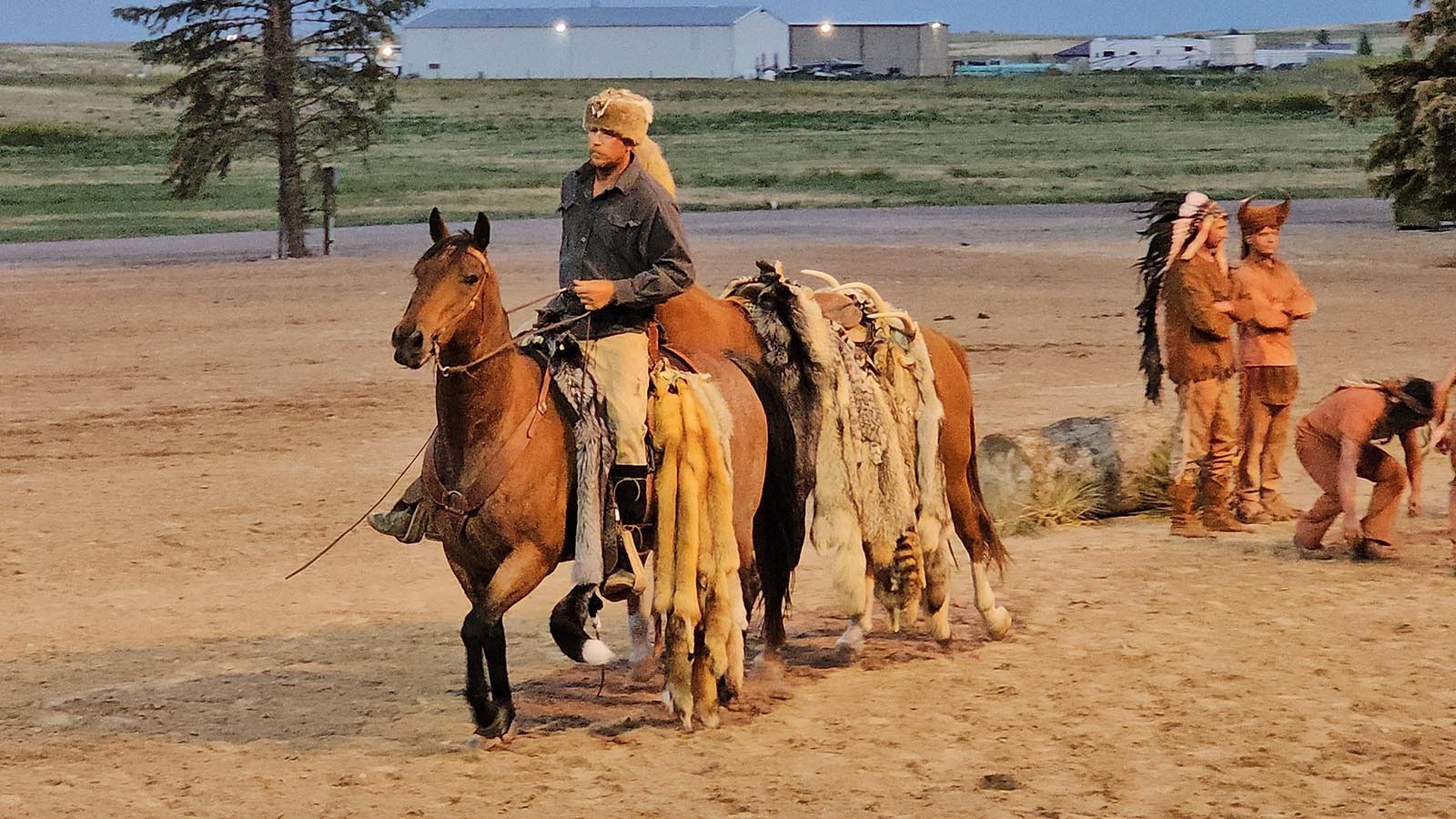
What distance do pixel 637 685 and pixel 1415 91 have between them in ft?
68.3

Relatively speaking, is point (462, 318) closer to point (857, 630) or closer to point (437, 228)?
point (437, 228)

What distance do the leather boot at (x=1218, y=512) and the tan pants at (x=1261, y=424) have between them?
33 centimetres

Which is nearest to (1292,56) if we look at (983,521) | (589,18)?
(589,18)

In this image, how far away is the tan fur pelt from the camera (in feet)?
22.7

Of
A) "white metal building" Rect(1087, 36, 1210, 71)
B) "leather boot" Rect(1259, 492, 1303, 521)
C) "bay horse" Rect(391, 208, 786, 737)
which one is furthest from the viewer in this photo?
"white metal building" Rect(1087, 36, 1210, 71)

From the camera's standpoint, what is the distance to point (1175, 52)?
11881 cm

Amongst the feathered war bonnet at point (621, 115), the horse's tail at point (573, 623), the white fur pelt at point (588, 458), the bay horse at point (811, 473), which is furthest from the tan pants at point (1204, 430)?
the horse's tail at point (573, 623)

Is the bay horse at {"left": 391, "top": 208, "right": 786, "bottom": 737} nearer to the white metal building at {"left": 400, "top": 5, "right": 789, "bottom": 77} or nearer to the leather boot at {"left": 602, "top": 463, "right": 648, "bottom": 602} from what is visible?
the leather boot at {"left": 602, "top": 463, "right": 648, "bottom": 602}

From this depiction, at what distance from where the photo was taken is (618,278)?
719 centimetres

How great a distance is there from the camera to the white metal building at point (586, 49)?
347 feet

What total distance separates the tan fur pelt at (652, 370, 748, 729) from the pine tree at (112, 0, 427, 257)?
20940 mm

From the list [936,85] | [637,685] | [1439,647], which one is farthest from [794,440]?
[936,85]

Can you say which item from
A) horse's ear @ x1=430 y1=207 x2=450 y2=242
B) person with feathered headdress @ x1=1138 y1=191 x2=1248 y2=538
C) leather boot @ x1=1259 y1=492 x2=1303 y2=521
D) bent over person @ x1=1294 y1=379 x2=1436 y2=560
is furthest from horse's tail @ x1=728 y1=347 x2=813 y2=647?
leather boot @ x1=1259 y1=492 x2=1303 y2=521

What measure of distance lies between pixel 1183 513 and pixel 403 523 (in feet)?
16.9
